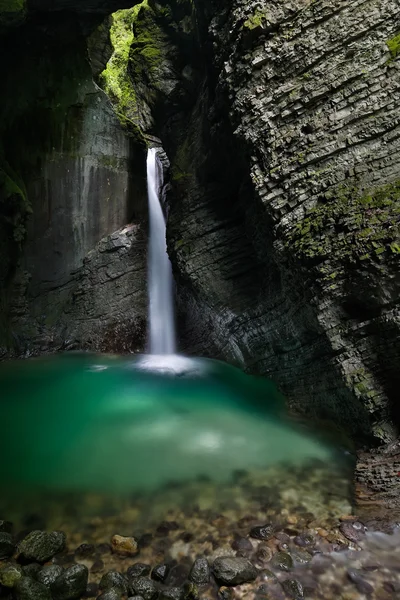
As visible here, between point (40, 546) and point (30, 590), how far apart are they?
636mm

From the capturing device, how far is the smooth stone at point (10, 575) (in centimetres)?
328

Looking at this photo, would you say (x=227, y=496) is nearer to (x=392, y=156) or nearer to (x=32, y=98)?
(x=392, y=156)

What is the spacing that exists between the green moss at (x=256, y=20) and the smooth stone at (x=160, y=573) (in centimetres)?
954

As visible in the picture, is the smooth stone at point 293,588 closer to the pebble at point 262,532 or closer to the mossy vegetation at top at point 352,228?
the pebble at point 262,532

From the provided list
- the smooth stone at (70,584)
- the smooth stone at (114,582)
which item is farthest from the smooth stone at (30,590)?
the smooth stone at (114,582)

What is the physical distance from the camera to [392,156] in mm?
5953

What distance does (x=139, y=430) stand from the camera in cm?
726

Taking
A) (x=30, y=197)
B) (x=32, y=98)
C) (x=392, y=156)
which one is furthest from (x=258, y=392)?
(x=32, y=98)

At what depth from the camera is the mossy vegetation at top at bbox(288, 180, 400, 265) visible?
5.71 m

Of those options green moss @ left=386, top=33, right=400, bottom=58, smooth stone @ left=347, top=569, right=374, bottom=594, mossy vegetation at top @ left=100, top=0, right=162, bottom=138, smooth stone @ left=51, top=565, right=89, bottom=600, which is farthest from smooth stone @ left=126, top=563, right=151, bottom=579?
mossy vegetation at top @ left=100, top=0, right=162, bottom=138

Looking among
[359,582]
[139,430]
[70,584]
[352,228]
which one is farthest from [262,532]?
[352,228]

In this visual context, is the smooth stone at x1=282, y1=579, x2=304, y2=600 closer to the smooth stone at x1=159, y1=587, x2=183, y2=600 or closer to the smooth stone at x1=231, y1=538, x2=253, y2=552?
the smooth stone at x1=231, y1=538, x2=253, y2=552

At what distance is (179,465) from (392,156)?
20.8 feet

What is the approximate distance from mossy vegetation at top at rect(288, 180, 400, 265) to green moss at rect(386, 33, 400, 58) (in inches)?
92.6
